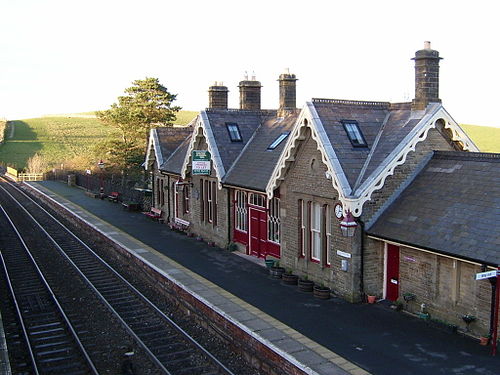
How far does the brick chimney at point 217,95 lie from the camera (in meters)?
28.0

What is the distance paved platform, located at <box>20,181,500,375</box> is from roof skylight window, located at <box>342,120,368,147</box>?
4.93m

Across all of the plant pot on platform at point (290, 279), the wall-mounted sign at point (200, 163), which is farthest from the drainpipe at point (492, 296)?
the wall-mounted sign at point (200, 163)

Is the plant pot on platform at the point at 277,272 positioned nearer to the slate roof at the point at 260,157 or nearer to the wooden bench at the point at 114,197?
the slate roof at the point at 260,157

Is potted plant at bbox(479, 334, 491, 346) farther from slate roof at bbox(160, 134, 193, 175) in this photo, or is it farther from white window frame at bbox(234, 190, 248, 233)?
slate roof at bbox(160, 134, 193, 175)

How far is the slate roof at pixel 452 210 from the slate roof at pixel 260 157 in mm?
5883

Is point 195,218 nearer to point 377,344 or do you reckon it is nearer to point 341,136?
point 341,136

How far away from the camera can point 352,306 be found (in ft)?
49.4

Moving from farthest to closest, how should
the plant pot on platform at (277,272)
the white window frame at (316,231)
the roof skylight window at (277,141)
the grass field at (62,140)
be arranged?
1. the grass field at (62,140)
2. the roof skylight window at (277,141)
3. the plant pot on platform at (277,272)
4. the white window frame at (316,231)

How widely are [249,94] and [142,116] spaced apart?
20.6 meters

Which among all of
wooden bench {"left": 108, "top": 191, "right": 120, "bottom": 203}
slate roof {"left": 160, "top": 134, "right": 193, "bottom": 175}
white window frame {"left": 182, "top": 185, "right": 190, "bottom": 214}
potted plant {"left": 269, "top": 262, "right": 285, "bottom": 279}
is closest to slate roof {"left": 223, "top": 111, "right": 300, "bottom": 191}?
potted plant {"left": 269, "top": 262, "right": 285, "bottom": 279}

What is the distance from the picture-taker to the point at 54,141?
97875mm

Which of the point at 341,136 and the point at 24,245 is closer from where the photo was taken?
the point at 341,136

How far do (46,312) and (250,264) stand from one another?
7.63 meters

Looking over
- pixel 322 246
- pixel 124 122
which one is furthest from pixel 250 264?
pixel 124 122
